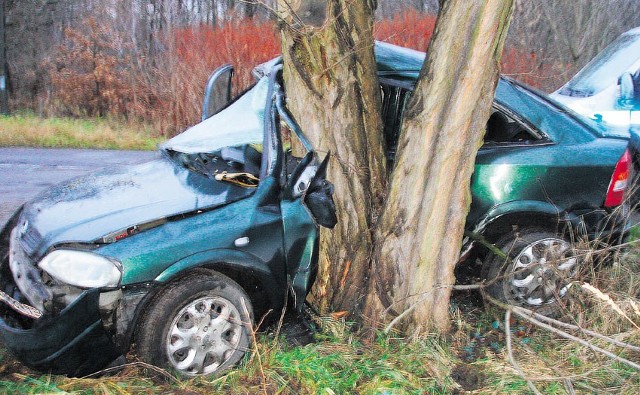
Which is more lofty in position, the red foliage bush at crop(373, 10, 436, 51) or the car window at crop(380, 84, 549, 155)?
the red foliage bush at crop(373, 10, 436, 51)

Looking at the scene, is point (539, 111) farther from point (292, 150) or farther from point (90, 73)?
point (90, 73)

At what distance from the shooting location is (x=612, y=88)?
7.98 metres

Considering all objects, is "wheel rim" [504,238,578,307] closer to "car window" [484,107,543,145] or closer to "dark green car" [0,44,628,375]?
"dark green car" [0,44,628,375]

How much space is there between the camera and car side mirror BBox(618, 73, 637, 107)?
25.1ft

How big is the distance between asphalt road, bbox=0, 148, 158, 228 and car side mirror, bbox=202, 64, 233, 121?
249 centimetres

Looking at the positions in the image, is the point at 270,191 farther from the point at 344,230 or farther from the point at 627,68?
the point at 627,68

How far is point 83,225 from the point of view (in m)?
3.54

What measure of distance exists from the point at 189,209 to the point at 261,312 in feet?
2.59

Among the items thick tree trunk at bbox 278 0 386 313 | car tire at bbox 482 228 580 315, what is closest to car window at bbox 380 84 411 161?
thick tree trunk at bbox 278 0 386 313

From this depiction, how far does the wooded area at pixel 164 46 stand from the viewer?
13.5m

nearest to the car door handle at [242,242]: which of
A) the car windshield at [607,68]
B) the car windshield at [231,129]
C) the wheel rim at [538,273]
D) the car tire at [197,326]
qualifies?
the car tire at [197,326]

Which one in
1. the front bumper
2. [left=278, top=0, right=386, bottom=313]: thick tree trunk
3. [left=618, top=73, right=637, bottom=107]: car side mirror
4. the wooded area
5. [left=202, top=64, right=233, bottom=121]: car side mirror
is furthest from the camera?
the wooded area

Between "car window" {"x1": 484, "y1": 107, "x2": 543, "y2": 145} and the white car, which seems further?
the white car


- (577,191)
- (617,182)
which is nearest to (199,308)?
(577,191)
